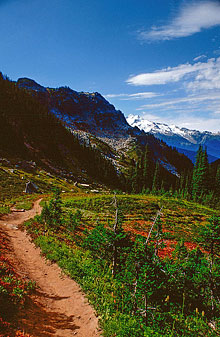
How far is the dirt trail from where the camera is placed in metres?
7.63

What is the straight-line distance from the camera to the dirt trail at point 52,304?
763cm

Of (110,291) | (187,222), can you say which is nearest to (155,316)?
(110,291)

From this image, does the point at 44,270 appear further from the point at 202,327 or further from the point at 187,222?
the point at 187,222

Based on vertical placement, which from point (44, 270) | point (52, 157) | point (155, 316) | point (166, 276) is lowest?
point (44, 270)

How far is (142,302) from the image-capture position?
8.04m

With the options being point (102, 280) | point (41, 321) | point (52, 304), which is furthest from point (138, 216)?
point (41, 321)

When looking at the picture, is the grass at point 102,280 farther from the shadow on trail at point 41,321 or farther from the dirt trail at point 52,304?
the shadow on trail at point 41,321

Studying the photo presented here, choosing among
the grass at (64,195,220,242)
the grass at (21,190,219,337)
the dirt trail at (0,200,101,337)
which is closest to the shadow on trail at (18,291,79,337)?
the dirt trail at (0,200,101,337)

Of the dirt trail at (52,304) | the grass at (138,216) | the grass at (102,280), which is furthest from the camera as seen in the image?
the grass at (138,216)

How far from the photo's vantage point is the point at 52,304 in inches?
383

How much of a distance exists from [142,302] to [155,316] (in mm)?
697

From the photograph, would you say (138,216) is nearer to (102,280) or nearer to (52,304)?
(102,280)

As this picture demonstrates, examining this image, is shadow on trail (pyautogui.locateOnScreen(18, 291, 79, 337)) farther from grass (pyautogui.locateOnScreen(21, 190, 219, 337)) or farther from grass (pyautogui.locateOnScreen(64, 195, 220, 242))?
grass (pyautogui.locateOnScreen(64, 195, 220, 242))

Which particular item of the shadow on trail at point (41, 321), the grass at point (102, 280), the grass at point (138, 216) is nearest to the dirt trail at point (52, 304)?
the shadow on trail at point (41, 321)
